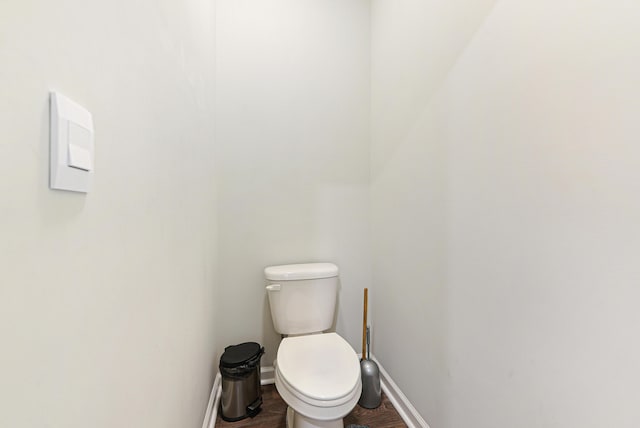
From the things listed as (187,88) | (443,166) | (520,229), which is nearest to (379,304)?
(443,166)

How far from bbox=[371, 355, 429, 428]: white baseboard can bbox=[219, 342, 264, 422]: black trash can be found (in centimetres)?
72

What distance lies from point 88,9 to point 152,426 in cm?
83

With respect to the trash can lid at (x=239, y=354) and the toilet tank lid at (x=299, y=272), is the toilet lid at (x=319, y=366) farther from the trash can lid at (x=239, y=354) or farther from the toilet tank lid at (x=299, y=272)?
the toilet tank lid at (x=299, y=272)

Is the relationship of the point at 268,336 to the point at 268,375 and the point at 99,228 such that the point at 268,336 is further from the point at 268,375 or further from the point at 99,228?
the point at 99,228

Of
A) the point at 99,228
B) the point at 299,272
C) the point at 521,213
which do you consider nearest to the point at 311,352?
the point at 299,272

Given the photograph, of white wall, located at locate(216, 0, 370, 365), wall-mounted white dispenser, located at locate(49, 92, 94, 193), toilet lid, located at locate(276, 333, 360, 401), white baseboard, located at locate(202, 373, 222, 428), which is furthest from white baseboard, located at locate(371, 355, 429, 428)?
wall-mounted white dispenser, located at locate(49, 92, 94, 193)

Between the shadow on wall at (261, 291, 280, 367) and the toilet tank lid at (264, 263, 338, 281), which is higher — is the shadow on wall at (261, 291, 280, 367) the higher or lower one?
the lower one

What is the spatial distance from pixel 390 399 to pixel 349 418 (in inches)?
10.7

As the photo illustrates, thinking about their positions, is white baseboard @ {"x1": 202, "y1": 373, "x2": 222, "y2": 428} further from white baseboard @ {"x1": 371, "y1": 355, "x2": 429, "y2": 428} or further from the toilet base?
white baseboard @ {"x1": 371, "y1": 355, "x2": 429, "y2": 428}

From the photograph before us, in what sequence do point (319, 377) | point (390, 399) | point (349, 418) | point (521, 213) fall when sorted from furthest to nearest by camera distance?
point (390, 399) → point (349, 418) → point (319, 377) → point (521, 213)

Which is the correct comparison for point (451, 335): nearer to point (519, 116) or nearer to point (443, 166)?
point (443, 166)

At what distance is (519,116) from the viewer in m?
0.85

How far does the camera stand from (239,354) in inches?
60.8

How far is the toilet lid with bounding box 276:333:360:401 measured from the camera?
1.13 meters
